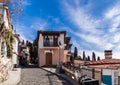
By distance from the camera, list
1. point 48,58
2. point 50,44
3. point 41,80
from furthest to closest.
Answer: point 48,58, point 50,44, point 41,80

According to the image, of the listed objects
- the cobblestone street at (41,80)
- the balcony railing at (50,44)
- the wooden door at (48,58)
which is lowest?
the cobblestone street at (41,80)

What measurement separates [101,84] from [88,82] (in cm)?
119

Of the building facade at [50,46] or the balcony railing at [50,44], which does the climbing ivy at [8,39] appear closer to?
the building facade at [50,46]

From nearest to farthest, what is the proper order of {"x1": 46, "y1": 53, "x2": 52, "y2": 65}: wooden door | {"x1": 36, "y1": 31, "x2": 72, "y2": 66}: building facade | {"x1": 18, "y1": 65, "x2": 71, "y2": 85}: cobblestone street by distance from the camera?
{"x1": 18, "y1": 65, "x2": 71, "y2": 85}: cobblestone street → {"x1": 36, "y1": 31, "x2": 72, "y2": 66}: building facade → {"x1": 46, "y1": 53, "x2": 52, "y2": 65}: wooden door

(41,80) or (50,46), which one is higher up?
(50,46)

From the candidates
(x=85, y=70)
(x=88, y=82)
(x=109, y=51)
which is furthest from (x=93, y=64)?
(x=88, y=82)

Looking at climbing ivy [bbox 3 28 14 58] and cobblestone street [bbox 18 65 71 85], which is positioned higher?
climbing ivy [bbox 3 28 14 58]

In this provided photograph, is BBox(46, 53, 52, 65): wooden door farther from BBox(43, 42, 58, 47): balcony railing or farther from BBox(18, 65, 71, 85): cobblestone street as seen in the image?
BBox(18, 65, 71, 85): cobblestone street

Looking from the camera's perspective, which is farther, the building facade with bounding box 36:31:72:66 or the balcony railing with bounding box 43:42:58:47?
the balcony railing with bounding box 43:42:58:47

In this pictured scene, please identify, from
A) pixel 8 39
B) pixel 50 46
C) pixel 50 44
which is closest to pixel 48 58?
pixel 50 46

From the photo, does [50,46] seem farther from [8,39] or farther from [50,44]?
[8,39]

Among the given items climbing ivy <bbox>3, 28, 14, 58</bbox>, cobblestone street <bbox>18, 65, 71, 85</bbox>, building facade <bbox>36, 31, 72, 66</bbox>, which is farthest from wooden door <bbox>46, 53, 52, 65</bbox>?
climbing ivy <bbox>3, 28, 14, 58</bbox>

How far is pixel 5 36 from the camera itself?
76.2ft

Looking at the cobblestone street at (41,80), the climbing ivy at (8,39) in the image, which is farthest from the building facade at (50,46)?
the climbing ivy at (8,39)
